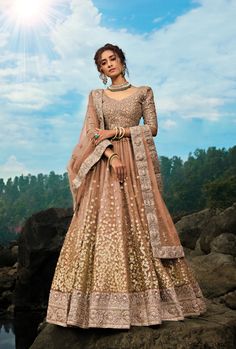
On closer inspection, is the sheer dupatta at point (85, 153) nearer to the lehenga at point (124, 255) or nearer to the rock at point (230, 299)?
the lehenga at point (124, 255)

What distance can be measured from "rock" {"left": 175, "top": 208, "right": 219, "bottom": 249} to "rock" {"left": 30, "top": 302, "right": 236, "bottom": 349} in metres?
11.5

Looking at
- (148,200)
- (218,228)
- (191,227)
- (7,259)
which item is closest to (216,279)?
(148,200)

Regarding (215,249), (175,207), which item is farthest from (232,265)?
(175,207)

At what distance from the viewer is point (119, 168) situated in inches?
190

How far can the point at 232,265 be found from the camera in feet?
32.1

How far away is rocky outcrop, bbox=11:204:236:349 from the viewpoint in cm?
433

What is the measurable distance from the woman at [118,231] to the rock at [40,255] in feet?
23.7

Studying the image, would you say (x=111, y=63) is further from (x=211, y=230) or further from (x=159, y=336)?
(x=211, y=230)

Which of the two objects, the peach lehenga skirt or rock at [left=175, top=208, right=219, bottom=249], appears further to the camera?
Result: rock at [left=175, top=208, right=219, bottom=249]

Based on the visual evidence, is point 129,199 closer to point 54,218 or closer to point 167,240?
point 167,240

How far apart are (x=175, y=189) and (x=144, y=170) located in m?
45.4

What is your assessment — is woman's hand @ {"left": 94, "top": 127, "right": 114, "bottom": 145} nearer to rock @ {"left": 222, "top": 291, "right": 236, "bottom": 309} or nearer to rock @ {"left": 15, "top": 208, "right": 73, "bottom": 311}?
rock @ {"left": 222, "top": 291, "right": 236, "bottom": 309}

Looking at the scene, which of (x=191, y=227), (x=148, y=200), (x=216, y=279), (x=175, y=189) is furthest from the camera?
(x=175, y=189)

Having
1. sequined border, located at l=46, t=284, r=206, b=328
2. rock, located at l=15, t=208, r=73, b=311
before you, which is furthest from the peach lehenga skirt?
rock, located at l=15, t=208, r=73, b=311
